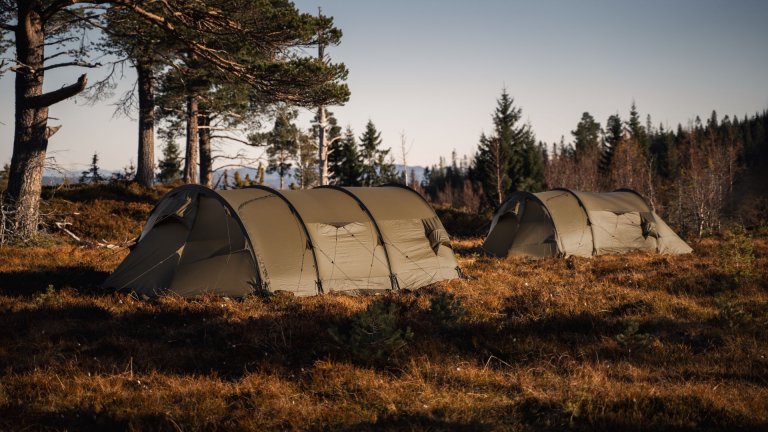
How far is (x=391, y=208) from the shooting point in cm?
1059

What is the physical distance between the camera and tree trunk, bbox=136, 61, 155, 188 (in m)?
20.9

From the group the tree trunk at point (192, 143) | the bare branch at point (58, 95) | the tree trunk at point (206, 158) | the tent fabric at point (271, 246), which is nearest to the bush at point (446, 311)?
the tent fabric at point (271, 246)

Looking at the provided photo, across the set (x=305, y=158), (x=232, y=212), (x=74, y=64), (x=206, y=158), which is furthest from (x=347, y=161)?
(x=232, y=212)

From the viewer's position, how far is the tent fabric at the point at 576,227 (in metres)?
14.3

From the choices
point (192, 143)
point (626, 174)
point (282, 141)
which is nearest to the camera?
point (192, 143)

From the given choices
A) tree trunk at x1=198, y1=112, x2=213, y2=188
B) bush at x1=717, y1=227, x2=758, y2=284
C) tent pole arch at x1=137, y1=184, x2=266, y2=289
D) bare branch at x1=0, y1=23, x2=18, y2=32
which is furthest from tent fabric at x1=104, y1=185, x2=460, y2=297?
tree trunk at x1=198, y1=112, x2=213, y2=188

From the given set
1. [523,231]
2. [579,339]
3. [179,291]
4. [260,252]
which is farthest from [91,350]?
[523,231]

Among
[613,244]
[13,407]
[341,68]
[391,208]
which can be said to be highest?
[341,68]

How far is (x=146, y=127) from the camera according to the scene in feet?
68.8

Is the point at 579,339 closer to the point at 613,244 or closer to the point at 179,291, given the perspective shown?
the point at 179,291

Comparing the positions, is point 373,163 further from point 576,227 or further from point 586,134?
point 586,134

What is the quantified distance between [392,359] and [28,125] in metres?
13.6

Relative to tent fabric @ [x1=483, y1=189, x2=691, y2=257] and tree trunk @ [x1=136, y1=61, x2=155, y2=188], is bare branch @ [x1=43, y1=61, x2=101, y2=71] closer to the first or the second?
tree trunk @ [x1=136, y1=61, x2=155, y2=188]

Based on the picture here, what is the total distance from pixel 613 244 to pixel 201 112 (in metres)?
19.7
